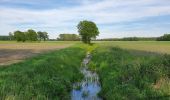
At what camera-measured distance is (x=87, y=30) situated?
371ft

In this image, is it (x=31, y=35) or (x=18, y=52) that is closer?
(x=18, y=52)

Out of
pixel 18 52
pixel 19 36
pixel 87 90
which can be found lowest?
pixel 18 52

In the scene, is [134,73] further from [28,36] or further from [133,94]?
[28,36]

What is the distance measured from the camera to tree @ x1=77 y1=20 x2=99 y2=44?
113 meters

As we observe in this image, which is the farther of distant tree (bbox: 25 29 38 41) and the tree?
distant tree (bbox: 25 29 38 41)

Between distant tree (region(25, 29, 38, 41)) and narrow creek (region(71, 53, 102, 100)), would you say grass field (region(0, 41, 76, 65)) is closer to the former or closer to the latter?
narrow creek (region(71, 53, 102, 100))

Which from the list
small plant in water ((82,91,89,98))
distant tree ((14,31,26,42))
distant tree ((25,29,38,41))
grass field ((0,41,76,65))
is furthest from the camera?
distant tree ((25,29,38,41))

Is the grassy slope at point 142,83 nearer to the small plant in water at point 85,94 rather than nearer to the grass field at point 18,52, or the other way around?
the small plant in water at point 85,94

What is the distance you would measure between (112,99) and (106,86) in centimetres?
311

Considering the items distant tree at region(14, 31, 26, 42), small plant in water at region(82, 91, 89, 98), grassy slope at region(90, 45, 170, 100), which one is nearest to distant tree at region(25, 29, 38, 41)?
distant tree at region(14, 31, 26, 42)

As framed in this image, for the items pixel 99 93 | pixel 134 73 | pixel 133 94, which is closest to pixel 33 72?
pixel 99 93

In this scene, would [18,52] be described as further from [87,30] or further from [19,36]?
[19,36]

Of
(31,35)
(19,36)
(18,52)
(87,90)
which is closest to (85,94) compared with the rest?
(87,90)

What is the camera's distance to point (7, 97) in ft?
38.5
